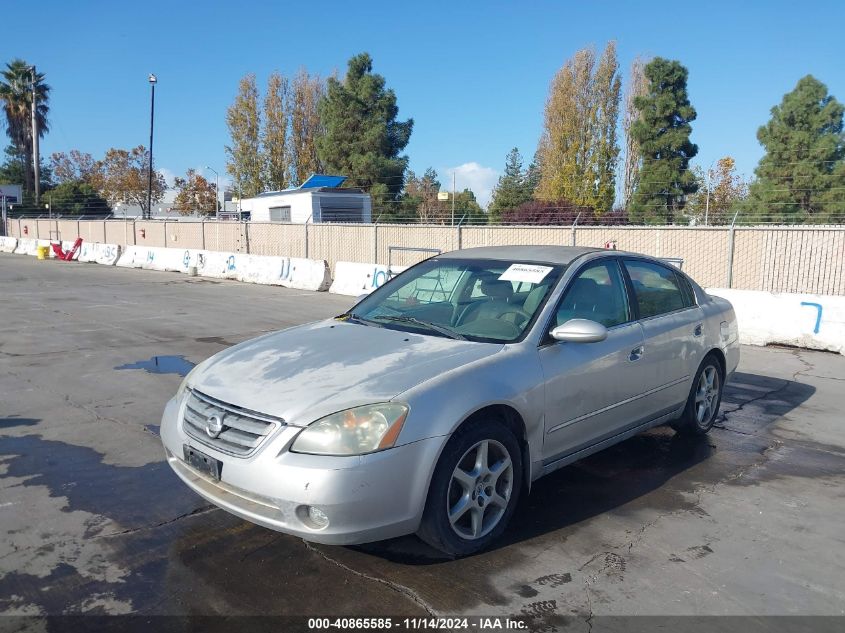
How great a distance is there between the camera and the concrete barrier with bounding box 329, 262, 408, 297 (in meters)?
16.1

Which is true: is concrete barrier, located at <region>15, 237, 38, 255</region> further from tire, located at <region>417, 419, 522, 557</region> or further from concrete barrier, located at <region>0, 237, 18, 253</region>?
tire, located at <region>417, 419, 522, 557</region>

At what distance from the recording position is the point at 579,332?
3.94 m

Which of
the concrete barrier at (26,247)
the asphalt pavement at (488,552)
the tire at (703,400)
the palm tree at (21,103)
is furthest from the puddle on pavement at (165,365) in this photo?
the palm tree at (21,103)

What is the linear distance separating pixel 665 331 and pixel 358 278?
489 inches

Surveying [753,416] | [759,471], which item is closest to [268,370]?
[759,471]

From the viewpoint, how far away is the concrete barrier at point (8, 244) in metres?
35.1

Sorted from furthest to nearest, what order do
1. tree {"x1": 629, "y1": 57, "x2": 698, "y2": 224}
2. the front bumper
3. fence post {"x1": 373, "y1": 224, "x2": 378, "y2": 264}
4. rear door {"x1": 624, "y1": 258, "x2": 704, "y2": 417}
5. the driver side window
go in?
tree {"x1": 629, "y1": 57, "x2": 698, "y2": 224} < fence post {"x1": 373, "y1": 224, "x2": 378, "y2": 264} < rear door {"x1": 624, "y1": 258, "x2": 704, "y2": 417} < the driver side window < the front bumper

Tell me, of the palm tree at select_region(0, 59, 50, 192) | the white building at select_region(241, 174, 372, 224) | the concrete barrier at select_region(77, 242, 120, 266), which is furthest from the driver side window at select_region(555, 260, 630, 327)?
the palm tree at select_region(0, 59, 50, 192)

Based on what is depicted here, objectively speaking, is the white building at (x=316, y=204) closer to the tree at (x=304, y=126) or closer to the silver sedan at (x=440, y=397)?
the tree at (x=304, y=126)

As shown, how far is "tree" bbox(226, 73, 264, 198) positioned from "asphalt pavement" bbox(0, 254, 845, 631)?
47802mm

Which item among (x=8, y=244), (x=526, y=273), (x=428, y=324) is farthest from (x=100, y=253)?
(x=526, y=273)

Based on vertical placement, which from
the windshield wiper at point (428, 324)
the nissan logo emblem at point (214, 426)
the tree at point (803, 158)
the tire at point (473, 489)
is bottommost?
the tire at point (473, 489)

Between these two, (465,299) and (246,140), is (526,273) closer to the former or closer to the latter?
(465,299)

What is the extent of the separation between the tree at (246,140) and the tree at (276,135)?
700 mm
